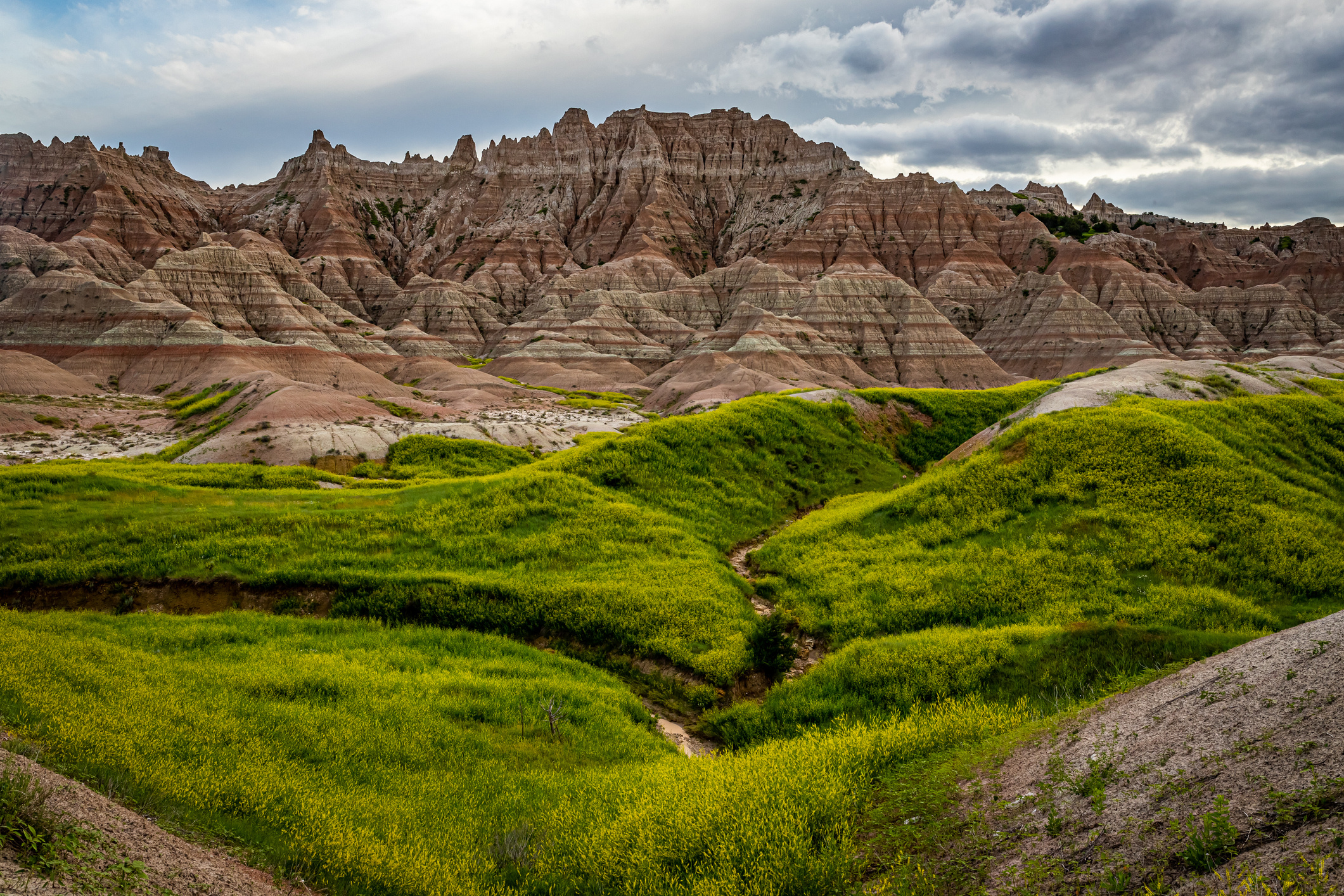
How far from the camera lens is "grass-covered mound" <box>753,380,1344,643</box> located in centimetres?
1709

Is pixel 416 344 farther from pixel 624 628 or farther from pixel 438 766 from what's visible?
pixel 438 766

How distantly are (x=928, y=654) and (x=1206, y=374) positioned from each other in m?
27.9

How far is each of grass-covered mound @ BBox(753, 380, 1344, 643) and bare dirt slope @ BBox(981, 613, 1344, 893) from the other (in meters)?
7.65

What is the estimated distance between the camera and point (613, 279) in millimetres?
152875

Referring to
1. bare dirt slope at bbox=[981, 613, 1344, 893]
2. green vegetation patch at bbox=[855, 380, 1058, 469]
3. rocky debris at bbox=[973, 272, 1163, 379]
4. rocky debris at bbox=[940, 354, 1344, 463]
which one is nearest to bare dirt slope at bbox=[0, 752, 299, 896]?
bare dirt slope at bbox=[981, 613, 1344, 893]

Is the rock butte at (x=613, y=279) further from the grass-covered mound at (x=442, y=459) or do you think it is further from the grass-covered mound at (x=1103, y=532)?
the grass-covered mound at (x=1103, y=532)

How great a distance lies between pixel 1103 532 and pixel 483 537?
18072 mm

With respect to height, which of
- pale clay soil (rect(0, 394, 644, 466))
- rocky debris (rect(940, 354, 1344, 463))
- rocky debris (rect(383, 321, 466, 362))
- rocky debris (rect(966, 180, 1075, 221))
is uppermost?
rocky debris (rect(966, 180, 1075, 221))

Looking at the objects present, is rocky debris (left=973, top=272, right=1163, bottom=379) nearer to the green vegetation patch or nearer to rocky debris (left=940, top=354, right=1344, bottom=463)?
the green vegetation patch

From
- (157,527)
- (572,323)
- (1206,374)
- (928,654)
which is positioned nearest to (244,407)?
(157,527)

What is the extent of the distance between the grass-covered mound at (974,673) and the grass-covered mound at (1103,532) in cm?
168

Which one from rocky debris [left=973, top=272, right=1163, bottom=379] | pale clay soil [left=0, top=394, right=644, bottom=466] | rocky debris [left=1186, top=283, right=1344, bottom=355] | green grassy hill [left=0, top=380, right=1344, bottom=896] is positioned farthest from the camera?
rocky debris [left=1186, top=283, right=1344, bottom=355]

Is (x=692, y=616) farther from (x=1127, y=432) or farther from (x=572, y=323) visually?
(x=572, y=323)

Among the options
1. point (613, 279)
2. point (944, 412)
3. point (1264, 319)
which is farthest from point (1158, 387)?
point (1264, 319)
